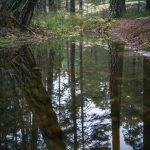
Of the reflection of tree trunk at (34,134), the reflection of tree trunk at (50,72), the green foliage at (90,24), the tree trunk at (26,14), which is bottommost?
the reflection of tree trunk at (34,134)

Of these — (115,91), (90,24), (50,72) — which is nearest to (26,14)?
(90,24)

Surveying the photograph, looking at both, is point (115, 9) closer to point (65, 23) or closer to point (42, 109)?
point (65, 23)

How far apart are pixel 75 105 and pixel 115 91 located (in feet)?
4.48

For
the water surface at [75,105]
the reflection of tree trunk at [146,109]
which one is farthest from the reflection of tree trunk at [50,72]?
the reflection of tree trunk at [146,109]

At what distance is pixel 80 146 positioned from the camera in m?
4.63

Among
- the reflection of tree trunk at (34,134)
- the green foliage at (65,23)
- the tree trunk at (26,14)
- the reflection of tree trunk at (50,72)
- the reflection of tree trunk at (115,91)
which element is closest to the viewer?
the reflection of tree trunk at (34,134)

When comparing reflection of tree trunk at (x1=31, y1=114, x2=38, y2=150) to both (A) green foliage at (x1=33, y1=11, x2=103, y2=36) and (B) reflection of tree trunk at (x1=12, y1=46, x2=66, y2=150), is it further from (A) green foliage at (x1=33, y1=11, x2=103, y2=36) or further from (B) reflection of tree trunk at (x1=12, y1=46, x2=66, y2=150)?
(A) green foliage at (x1=33, y1=11, x2=103, y2=36)

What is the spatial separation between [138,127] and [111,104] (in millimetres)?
1415

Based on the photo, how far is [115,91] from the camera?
7785 millimetres

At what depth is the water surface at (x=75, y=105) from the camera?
4.84 m

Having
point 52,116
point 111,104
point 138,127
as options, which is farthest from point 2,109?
point 138,127

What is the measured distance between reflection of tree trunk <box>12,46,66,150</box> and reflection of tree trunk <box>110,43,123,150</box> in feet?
2.50

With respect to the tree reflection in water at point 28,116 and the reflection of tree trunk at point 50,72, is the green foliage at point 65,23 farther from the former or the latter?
the tree reflection in water at point 28,116

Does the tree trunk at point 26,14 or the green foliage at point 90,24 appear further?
the green foliage at point 90,24
